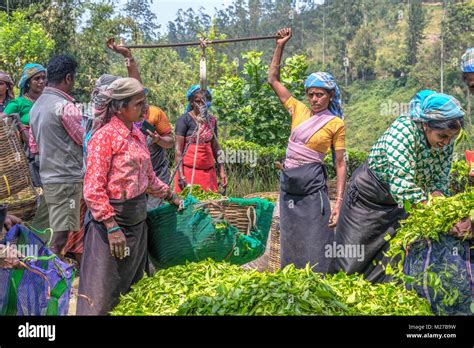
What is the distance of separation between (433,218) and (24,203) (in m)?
3.21

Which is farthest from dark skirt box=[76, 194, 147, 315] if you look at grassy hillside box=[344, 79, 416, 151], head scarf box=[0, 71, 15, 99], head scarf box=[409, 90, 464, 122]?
grassy hillside box=[344, 79, 416, 151]

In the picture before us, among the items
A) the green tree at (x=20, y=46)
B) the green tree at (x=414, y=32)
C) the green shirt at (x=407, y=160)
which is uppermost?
the green tree at (x=414, y=32)

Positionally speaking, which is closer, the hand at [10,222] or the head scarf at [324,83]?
the hand at [10,222]

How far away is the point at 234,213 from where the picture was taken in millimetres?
3453

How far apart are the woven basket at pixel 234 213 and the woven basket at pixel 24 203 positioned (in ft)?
6.44

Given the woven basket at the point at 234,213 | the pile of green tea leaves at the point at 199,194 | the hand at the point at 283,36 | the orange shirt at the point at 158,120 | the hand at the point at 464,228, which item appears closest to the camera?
the hand at the point at 464,228

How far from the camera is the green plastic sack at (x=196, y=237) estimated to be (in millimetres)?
3389

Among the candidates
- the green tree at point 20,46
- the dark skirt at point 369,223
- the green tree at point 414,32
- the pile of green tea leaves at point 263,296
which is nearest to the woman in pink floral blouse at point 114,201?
the pile of green tea leaves at point 263,296

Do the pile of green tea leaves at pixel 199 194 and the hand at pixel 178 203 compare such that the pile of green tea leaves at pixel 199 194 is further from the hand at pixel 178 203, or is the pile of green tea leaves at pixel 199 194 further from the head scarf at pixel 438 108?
the head scarf at pixel 438 108

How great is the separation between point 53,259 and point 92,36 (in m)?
20.9

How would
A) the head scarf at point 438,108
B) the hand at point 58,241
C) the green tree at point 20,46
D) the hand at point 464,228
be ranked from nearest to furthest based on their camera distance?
the hand at point 464,228 < the head scarf at point 438,108 < the hand at point 58,241 < the green tree at point 20,46

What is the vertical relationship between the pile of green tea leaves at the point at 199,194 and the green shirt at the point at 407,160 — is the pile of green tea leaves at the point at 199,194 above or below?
below

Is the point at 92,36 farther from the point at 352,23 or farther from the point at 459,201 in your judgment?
the point at 352,23

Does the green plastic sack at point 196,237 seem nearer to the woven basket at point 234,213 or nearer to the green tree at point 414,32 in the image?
the woven basket at point 234,213
